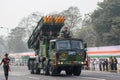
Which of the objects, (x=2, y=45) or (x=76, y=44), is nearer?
(x=76, y=44)

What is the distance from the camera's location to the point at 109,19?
242ft

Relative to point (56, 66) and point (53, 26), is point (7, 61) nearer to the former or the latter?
point (56, 66)

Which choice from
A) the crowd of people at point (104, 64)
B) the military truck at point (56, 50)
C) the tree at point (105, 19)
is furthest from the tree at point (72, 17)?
the military truck at point (56, 50)

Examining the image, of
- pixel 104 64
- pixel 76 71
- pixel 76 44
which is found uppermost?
pixel 76 44

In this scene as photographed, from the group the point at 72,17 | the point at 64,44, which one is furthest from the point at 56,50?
the point at 72,17

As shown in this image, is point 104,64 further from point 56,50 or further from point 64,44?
point 56,50

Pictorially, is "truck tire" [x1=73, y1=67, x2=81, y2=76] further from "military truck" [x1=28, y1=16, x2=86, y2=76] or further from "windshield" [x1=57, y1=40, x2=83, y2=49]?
"windshield" [x1=57, y1=40, x2=83, y2=49]

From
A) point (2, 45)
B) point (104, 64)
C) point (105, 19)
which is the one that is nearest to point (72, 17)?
point (105, 19)

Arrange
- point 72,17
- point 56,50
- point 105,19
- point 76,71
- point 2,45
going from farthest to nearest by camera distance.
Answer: point 2,45 → point 72,17 → point 105,19 → point 76,71 → point 56,50

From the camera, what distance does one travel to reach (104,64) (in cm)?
4253

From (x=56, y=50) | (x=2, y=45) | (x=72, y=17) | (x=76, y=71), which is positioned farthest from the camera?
(x=2, y=45)

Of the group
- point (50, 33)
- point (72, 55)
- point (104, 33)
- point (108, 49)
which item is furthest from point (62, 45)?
point (104, 33)

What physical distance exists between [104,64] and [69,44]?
15.2 m

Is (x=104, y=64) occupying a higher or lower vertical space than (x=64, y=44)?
lower
